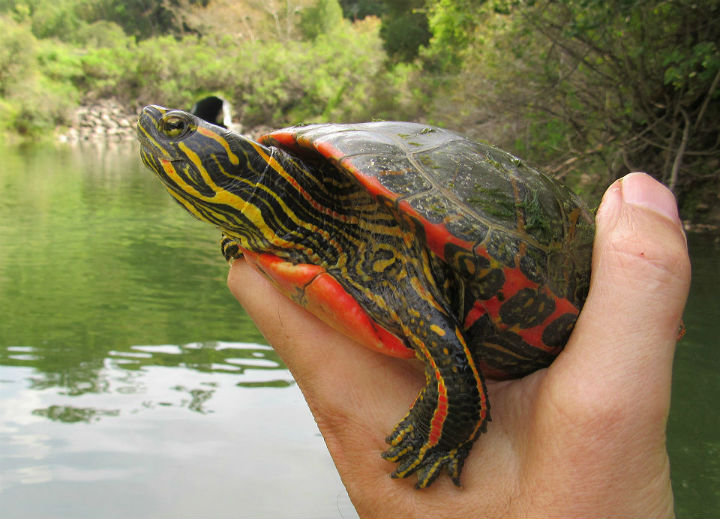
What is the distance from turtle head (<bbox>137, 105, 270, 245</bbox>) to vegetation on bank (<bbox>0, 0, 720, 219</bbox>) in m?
2.58

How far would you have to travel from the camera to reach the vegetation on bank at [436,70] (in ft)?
20.4

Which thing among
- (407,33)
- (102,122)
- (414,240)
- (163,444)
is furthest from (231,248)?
(102,122)

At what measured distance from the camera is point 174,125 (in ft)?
5.15

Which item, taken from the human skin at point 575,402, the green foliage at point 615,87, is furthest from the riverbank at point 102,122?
the human skin at point 575,402

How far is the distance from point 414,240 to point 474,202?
0.60 ft

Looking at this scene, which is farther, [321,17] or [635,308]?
[321,17]

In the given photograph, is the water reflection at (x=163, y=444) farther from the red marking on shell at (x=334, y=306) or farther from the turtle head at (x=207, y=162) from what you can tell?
the turtle head at (x=207, y=162)

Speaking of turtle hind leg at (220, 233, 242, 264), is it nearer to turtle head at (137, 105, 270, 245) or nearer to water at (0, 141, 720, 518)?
turtle head at (137, 105, 270, 245)

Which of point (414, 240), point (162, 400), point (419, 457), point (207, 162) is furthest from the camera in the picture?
point (162, 400)

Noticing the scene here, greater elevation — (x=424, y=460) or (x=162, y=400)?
(x=424, y=460)

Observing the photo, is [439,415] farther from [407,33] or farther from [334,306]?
[407,33]

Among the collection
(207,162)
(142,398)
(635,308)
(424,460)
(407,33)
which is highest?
(407,33)

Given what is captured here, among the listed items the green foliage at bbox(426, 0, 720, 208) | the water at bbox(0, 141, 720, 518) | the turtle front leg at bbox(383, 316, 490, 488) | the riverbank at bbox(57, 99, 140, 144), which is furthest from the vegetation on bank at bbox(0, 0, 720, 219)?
the turtle front leg at bbox(383, 316, 490, 488)

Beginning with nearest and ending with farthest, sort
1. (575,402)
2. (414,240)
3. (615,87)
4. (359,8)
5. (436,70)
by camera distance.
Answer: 1. (575,402)
2. (414,240)
3. (615,87)
4. (436,70)
5. (359,8)
